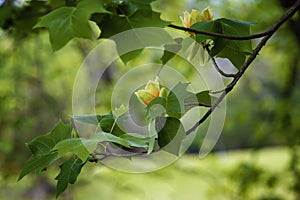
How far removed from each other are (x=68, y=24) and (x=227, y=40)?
273 mm

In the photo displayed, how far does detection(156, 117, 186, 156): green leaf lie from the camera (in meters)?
0.64

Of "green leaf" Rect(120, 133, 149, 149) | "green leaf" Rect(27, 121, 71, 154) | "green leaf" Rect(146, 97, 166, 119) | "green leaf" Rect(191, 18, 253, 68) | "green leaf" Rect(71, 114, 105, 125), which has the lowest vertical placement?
"green leaf" Rect(27, 121, 71, 154)

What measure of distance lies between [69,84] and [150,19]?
2628mm

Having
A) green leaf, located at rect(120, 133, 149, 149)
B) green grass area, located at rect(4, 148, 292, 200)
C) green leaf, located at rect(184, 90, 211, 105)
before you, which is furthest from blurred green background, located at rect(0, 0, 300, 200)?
green leaf, located at rect(120, 133, 149, 149)

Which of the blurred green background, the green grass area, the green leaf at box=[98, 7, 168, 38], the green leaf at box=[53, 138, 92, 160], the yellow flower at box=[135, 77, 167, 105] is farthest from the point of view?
the green grass area

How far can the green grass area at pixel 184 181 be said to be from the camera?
2.26 metres

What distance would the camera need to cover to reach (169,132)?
2.12ft

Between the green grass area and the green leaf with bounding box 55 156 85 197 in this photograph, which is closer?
the green leaf with bounding box 55 156 85 197

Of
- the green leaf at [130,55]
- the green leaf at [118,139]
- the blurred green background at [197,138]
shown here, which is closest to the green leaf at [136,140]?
the green leaf at [118,139]

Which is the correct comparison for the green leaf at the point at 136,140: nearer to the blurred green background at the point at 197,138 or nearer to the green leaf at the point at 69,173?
the green leaf at the point at 69,173

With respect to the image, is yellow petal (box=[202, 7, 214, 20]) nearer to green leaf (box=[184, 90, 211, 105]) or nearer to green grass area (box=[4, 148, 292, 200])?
green leaf (box=[184, 90, 211, 105])

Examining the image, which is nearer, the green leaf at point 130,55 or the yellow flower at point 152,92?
the yellow flower at point 152,92

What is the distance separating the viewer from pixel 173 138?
2.12 feet

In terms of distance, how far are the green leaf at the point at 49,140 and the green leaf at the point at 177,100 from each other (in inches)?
6.5
